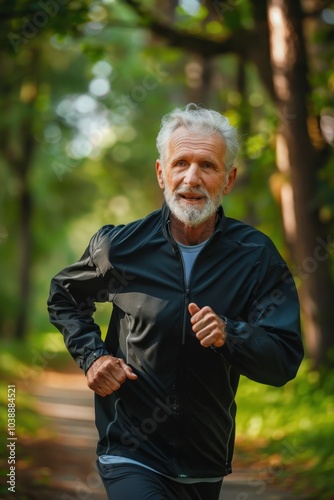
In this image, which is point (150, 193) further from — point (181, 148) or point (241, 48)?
point (181, 148)

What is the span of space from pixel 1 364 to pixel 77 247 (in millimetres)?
24714

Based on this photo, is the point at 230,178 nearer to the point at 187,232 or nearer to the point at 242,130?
the point at 187,232

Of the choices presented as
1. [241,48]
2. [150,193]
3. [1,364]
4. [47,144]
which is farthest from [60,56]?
[241,48]

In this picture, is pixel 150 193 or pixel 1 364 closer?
pixel 1 364

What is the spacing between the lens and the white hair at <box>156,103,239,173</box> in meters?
3.73

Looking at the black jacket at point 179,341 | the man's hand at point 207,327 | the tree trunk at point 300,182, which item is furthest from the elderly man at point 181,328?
the tree trunk at point 300,182

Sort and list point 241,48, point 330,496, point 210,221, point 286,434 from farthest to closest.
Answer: point 241,48
point 286,434
point 330,496
point 210,221

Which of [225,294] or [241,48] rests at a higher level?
[241,48]

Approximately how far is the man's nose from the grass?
4.56 meters

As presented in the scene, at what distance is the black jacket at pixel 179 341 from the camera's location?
346 cm

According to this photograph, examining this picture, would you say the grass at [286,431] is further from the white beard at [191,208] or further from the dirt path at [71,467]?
the white beard at [191,208]

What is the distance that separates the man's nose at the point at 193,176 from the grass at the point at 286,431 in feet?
15.0

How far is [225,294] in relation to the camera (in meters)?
3.50

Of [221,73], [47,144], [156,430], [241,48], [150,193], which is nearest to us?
[156,430]
